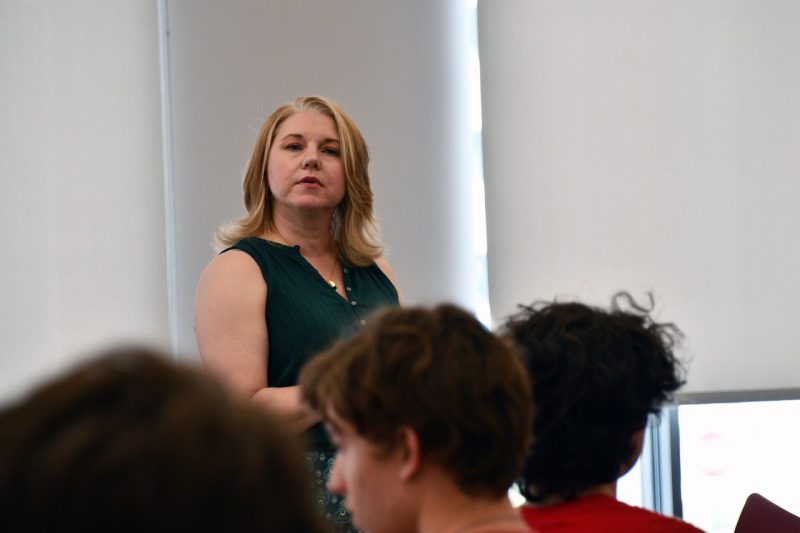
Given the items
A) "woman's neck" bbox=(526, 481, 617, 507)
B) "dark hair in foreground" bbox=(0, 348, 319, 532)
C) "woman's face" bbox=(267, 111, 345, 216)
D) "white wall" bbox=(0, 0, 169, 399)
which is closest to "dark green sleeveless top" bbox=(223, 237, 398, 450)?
"woman's face" bbox=(267, 111, 345, 216)

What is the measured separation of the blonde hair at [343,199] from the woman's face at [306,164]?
0.02m

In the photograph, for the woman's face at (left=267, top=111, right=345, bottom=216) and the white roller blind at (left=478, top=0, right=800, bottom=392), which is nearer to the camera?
the woman's face at (left=267, top=111, right=345, bottom=216)

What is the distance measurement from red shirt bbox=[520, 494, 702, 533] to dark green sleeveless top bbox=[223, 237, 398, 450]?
2.30 ft

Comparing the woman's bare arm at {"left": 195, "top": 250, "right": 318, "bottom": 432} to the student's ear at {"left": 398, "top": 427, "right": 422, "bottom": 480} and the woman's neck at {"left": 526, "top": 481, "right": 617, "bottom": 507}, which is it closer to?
the woman's neck at {"left": 526, "top": 481, "right": 617, "bottom": 507}

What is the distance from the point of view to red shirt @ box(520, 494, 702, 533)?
1.42 meters

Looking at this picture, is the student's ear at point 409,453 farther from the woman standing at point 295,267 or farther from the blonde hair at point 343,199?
the blonde hair at point 343,199

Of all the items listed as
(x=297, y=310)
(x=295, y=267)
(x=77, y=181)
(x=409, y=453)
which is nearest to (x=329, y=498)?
(x=297, y=310)

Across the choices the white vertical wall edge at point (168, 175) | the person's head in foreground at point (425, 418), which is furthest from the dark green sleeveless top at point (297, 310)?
the white vertical wall edge at point (168, 175)

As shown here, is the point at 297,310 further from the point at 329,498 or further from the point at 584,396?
the point at 584,396

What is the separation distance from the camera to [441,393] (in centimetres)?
117

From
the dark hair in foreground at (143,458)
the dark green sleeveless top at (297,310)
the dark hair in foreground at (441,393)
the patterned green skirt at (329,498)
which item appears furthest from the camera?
the dark green sleeveless top at (297,310)

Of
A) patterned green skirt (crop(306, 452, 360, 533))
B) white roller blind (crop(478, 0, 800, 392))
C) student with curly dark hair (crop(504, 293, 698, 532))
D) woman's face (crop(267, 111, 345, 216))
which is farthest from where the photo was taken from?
white roller blind (crop(478, 0, 800, 392))

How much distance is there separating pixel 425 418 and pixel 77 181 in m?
2.48

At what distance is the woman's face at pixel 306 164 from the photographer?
7.77 feet
